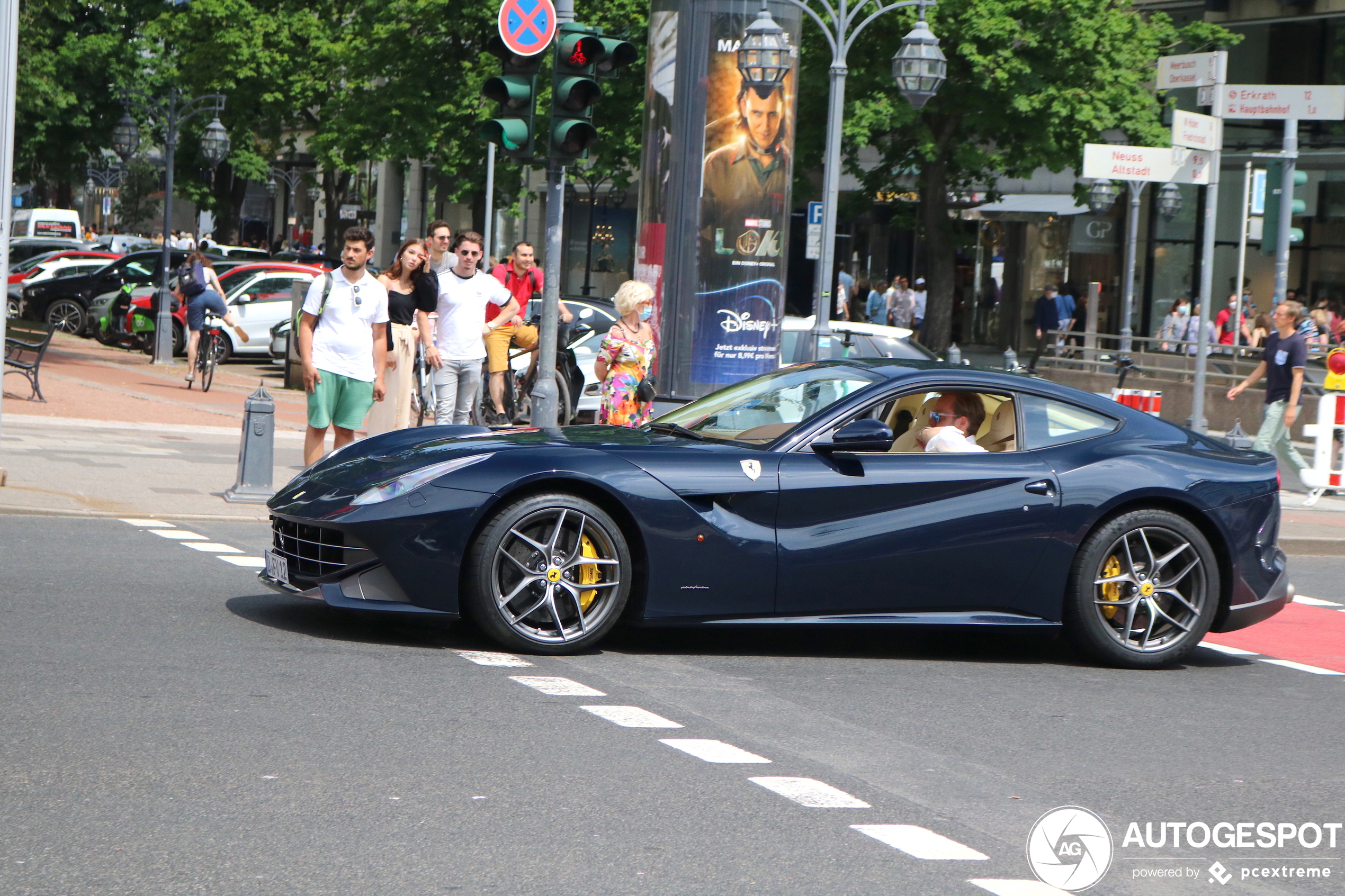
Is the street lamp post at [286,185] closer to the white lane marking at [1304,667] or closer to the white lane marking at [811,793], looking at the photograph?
the white lane marking at [1304,667]

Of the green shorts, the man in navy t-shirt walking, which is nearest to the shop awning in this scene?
Result: the man in navy t-shirt walking

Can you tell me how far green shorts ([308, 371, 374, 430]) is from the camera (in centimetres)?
1145

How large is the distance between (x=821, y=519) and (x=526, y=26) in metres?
5.35

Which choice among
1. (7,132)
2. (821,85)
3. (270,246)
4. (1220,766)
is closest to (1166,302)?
(821,85)

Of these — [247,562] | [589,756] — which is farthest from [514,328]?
[589,756]

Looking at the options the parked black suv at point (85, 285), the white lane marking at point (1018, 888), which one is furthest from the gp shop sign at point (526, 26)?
the parked black suv at point (85, 285)

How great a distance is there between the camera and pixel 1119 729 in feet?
22.2

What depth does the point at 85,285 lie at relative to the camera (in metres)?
32.8

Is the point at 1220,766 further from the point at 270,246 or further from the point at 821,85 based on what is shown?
the point at 270,246

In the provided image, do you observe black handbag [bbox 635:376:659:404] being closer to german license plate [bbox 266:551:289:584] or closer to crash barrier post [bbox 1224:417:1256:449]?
german license plate [bbox 266:551:289:584]

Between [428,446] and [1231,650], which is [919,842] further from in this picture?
[1231,650]

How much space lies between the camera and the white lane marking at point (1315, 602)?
10.9 meters

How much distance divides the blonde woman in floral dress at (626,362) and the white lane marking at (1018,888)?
23.5ft

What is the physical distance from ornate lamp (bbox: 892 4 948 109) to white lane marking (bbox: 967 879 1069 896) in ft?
53.2
